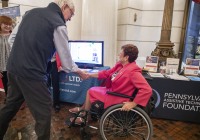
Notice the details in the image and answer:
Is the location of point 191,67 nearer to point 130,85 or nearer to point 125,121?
point 130,85

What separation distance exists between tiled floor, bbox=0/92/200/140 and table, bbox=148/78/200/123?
0.11 meters

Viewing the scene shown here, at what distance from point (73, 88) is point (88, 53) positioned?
56cm

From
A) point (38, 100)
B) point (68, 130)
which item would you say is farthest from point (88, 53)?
point (38, 100)

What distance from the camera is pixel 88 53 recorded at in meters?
2.65

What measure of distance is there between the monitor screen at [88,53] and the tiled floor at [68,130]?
2.63ft

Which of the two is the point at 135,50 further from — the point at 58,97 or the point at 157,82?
the point at 58,97

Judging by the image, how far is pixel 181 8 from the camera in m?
3.36

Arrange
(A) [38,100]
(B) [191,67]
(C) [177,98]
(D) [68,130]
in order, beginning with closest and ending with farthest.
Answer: (A) [38,100] → (D) [68,130] → (C) [177,98] → (B) [191,67]

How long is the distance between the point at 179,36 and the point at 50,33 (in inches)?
114

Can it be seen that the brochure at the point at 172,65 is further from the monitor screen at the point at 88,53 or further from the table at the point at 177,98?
the monitor screen at the point at 88,53

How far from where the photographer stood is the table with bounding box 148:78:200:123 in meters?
2.23

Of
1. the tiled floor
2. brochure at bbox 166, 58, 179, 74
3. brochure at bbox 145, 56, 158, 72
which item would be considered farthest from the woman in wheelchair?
brochure at bbox 166, 58, 179, 74

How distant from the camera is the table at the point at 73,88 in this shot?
2566 mm

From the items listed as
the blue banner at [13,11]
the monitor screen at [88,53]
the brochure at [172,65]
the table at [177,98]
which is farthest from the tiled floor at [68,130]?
the blue banner at [13,11]
